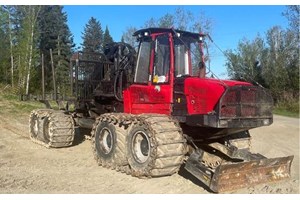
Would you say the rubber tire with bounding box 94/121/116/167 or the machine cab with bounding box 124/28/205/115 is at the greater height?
the machine cab with bounding box 124/28/205/115

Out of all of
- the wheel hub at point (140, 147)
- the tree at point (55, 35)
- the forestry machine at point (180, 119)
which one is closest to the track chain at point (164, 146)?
the forestry machine at point (180, 119)

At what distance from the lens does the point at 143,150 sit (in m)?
7.75

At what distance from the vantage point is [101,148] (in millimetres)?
8930

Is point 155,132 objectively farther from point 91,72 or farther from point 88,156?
Answer: point 91,72

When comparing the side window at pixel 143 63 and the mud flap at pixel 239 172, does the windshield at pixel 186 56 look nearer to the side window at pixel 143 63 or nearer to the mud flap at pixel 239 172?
the side window at pixel 143 63

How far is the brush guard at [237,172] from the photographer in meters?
6.66

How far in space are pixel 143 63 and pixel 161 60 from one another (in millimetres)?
570

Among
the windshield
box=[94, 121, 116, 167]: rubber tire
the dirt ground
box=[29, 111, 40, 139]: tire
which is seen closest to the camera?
the dirt ground

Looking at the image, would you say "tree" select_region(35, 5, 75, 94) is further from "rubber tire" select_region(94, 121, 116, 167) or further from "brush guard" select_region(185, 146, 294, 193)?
"brush guard" select_region(185, 146, 294, 193)

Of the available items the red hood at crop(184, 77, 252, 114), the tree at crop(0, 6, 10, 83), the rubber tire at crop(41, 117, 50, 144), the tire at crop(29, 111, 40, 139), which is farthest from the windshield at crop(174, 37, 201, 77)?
the tree at crop(0, 6, 10, 83)

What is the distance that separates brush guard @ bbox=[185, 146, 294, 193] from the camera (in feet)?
21.9

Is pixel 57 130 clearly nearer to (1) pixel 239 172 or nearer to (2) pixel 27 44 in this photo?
(1) pixel 239 172

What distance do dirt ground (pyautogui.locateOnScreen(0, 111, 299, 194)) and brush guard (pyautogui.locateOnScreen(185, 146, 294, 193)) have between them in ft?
0.46

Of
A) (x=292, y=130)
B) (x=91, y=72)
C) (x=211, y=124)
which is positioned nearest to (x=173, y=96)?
(x=211, y=124)
